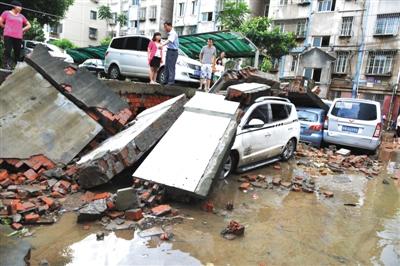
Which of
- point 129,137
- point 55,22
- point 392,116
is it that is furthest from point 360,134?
point 55,22

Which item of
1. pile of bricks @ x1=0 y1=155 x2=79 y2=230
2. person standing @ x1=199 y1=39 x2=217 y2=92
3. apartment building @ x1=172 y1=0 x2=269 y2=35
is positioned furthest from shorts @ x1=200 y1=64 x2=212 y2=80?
apartment building @ x1=172 y1=0 x2=269 y2=35

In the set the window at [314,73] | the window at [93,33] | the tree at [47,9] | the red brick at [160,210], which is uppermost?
the window at [93,33]

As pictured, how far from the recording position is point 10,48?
851cm

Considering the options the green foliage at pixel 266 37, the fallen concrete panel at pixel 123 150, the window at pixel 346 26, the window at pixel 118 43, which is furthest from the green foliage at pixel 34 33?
the fallen concrete panel at pixel 123 150

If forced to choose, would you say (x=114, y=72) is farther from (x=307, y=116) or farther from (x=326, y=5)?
(x=326, y=5)

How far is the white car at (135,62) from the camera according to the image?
434 inches

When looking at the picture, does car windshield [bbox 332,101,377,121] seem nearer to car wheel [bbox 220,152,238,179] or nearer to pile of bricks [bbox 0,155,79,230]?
car wheel [bbox 220,152,238,179]

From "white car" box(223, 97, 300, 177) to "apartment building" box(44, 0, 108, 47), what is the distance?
162 ft

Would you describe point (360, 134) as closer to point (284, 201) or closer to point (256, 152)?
point (256, 152)

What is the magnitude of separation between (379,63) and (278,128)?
906 inches

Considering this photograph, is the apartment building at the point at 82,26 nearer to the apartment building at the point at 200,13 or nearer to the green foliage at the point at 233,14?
the apartment building at the point at 200,13

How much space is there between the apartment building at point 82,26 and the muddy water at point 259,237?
5184cm

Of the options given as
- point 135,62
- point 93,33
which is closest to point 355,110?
point 135,62

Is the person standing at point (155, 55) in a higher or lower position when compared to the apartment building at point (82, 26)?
lower
